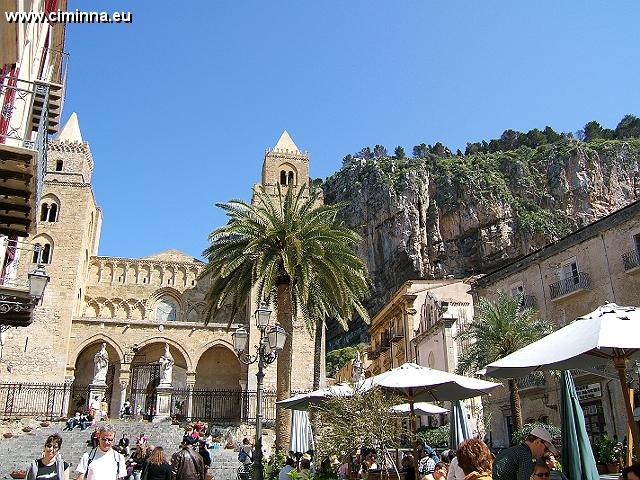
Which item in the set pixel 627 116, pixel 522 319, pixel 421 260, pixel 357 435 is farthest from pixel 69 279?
pixel 627 116

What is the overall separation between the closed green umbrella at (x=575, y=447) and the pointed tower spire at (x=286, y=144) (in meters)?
43.9

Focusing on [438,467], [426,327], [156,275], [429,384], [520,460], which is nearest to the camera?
[520,460]

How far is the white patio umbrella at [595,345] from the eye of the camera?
6.15m

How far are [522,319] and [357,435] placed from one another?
12.0 m

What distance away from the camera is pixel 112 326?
36562mm

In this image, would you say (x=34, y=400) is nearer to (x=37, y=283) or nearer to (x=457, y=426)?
(x=37, y=283)

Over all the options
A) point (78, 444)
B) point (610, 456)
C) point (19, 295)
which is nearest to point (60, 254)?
point (78, 444)

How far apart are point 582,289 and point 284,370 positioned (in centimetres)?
1217

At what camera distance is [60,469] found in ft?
20.4

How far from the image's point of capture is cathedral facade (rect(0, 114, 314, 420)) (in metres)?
34.4

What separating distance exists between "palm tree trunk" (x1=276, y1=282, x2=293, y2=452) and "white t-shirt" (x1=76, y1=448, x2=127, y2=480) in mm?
10711

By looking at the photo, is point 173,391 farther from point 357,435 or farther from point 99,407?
point 357,435

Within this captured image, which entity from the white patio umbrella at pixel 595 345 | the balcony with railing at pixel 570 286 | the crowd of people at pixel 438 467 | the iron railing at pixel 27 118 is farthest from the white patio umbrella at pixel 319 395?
the balcony with railing at pixel 570 286

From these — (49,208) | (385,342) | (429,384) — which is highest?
(49,208)
